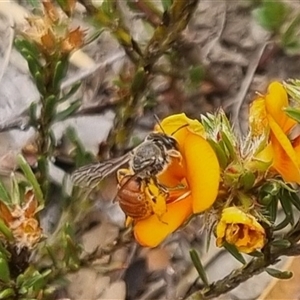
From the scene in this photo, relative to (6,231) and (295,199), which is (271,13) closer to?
(295,199)

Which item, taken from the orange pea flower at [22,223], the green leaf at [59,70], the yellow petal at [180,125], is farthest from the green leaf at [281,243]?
the green leaf at [59,70]

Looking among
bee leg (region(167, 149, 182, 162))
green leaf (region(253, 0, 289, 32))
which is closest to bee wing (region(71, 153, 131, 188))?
bee leg (region(167, 149, 182, 162))

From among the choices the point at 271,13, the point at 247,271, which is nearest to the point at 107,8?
the point at 271,13

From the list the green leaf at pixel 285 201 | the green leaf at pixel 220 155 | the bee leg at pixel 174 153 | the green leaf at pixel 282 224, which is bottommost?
the green leaf at pixel 282 224

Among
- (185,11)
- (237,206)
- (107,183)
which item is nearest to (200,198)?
(237,206)

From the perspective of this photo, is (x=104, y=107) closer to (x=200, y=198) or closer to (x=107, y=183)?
(x=107, y=183)

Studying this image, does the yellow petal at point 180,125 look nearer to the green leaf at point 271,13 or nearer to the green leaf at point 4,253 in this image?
the green leaf at point 4,253

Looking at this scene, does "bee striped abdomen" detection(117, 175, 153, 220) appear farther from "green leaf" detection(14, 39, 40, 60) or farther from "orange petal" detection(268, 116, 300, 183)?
"green leaf" detection(14, 39, 40, 60)
